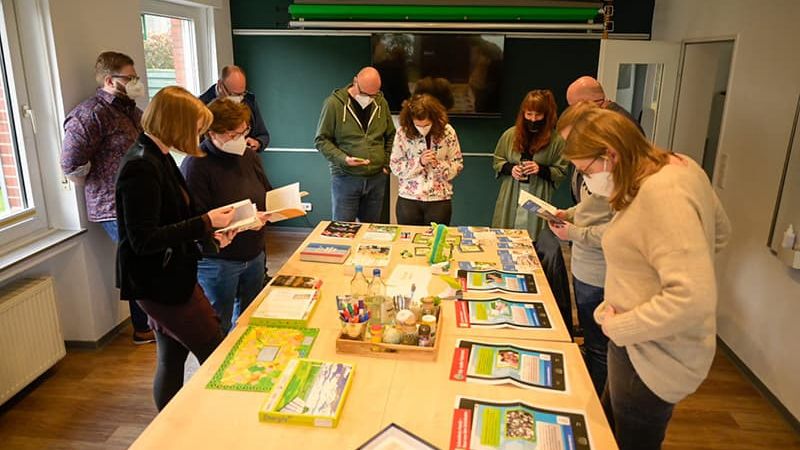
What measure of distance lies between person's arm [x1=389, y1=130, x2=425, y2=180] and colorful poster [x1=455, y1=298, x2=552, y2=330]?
133 cm

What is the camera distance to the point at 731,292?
132 inches

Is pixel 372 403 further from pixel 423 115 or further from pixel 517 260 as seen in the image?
pixel 423 115

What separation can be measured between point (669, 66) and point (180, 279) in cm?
382

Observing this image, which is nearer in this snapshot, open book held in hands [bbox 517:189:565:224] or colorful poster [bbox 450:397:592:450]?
colorful poster [bbox 450:397:592:450]

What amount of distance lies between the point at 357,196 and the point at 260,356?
2.24 m

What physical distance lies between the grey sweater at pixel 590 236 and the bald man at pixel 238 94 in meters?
2.39

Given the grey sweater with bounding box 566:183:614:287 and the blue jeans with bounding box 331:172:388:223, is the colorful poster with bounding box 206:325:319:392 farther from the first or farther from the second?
the blue jeans with bounding box 331:172:388:223

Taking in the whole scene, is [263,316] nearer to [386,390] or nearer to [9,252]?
[386,390]

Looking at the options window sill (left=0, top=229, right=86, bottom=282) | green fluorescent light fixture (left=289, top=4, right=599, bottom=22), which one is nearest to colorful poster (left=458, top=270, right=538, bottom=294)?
A: window sill (left=0, top=229, right=86, bottom=282)

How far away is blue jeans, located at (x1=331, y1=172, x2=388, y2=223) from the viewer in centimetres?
388

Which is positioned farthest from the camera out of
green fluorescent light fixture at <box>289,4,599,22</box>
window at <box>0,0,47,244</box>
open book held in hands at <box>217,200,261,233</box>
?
green fluorescent light fixture at <box>289,4,599,22</box>

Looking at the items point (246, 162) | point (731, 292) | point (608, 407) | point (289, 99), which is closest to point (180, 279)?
point (246, 162)

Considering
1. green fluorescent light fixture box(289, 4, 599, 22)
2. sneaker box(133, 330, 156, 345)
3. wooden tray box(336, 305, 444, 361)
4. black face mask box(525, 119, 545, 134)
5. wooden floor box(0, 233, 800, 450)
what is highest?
green fluorescent light fixture box(289, 4, 599, 22)

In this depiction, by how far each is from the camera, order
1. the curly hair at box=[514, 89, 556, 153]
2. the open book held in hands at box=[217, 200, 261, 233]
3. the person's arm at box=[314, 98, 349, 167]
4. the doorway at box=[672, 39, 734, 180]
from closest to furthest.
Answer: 1. the open book held in hands at box=[217, 200, 261, 233]
2. the curly hair at box=[514, 89, 556, 153]
3. the person's arm at box=[314, 98, 349, 167]
4. the doorway at box=[672, 39, 734, 180]
